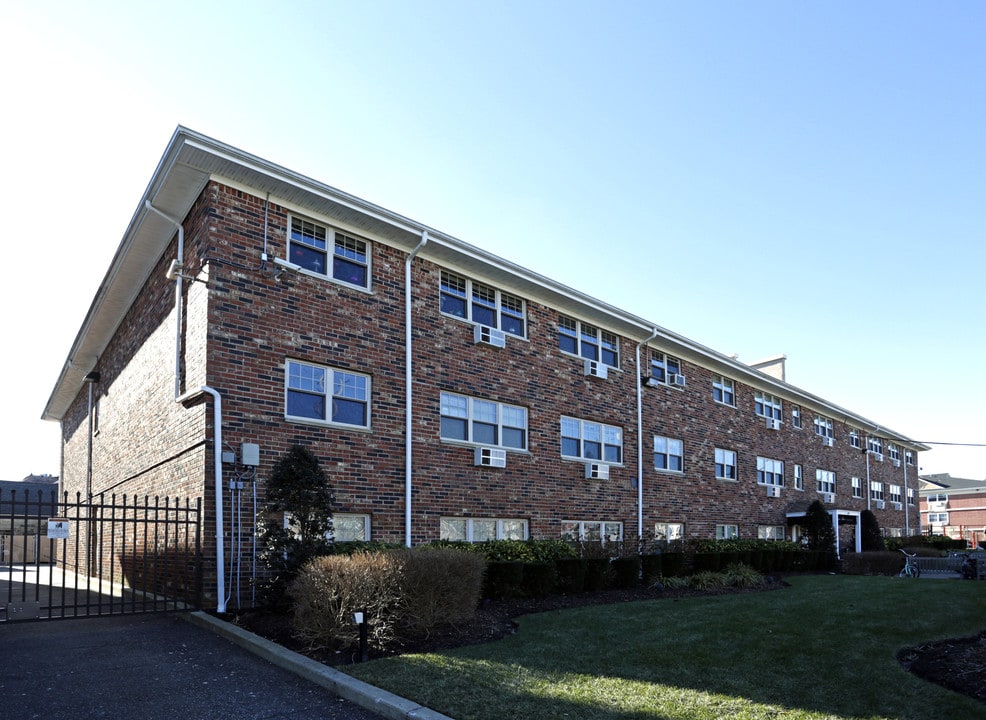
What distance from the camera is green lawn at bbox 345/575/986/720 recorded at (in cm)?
592

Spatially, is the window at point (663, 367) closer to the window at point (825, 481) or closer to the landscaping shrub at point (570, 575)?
the landscaping shrub at point (570, 575)

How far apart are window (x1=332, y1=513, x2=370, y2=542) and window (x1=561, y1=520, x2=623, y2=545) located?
546 cm

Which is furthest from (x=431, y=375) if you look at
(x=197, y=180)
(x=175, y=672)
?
(x=175, y=672)

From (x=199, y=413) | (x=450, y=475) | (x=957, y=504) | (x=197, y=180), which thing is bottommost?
(x=957, y=504)

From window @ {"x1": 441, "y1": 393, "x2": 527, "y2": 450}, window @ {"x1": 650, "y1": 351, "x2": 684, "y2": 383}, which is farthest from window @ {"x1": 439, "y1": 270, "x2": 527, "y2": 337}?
window @ {"x1": 650, "y1": 351, "x2": 684, "y2": 383}

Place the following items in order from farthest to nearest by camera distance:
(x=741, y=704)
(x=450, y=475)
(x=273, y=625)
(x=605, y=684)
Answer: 1. (x=450, y=475)
2. (x=273, y=625)
3. (x=605, y=684)
4. (x=741, y=704)

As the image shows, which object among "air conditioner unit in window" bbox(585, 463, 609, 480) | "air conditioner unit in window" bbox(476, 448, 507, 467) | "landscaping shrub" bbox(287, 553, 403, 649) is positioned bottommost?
"landscaping shrub" bbox(287, 553, 403, 649)

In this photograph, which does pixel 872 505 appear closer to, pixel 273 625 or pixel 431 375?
pixel 431 375

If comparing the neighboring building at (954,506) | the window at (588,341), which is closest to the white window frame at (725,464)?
the window at (588,341)

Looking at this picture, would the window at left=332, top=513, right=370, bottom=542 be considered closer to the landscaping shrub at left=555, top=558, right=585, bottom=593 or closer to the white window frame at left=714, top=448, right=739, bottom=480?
the landscaping shrub at left=555, top=558, right=585, bottom=593

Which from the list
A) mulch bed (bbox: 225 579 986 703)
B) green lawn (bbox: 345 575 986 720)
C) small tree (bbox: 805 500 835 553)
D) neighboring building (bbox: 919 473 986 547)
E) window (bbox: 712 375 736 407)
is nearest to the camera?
green lawn (bbox: 345 575 986 720)

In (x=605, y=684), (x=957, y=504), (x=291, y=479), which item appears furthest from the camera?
(x=957, y=504)

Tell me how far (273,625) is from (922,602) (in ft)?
32.7

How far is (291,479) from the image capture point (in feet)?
36.1
